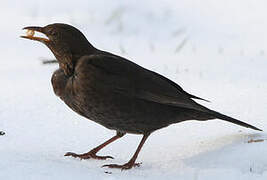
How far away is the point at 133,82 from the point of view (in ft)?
14.8

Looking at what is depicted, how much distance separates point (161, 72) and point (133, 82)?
114 inches

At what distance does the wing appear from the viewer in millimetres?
4406

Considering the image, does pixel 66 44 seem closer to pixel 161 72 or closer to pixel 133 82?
pixel 133 82

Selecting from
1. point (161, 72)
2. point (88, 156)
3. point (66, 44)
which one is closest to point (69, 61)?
point (66, 44)

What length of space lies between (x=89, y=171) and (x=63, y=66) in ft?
2.96

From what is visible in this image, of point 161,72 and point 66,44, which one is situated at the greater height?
point 66,44

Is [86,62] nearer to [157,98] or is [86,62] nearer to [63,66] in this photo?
[63,66]

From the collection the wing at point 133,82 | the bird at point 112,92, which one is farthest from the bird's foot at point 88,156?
the wing at point 133,82

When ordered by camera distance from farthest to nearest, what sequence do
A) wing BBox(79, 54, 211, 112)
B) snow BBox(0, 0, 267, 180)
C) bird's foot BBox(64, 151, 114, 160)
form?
1. bird's foot BBox(64, 151, 114, 160)
2. wing BBox(79, 54, 211, 112)
3. snow BBox(0, 0, 267, 180)

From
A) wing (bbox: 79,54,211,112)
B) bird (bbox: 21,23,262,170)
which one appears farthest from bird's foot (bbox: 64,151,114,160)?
wing (bbox: 79,54,211,112)

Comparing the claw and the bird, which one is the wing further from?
the claw

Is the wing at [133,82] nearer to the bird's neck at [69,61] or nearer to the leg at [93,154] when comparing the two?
the bird's neck at [69,61]

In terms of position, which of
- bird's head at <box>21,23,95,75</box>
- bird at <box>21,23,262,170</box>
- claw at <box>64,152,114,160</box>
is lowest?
claw at <box>64,152,114,160</box>

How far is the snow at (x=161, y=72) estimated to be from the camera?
13.9 feet
